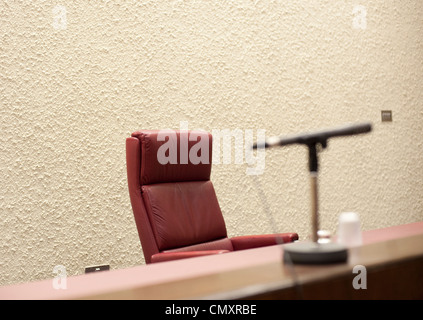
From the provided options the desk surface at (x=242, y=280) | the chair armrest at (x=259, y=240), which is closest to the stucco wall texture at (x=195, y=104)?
the chair armrest at (x=259, y=240)

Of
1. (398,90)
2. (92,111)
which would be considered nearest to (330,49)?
(398,90)

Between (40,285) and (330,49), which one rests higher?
(330,49)

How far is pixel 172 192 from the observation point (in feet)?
7.97

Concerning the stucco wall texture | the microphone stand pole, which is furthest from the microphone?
the stucco wall texture

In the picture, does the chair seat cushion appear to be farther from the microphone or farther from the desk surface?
the microphone

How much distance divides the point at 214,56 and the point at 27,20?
105cm

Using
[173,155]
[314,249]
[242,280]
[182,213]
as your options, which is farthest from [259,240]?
[242,280]

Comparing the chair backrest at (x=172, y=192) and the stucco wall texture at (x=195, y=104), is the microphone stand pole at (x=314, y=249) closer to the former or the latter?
the chair backrest at (x=172, y=192)

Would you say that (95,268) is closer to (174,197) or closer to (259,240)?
(174,197)

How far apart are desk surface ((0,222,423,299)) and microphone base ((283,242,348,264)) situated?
19 mm

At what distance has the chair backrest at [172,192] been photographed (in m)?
2.31
